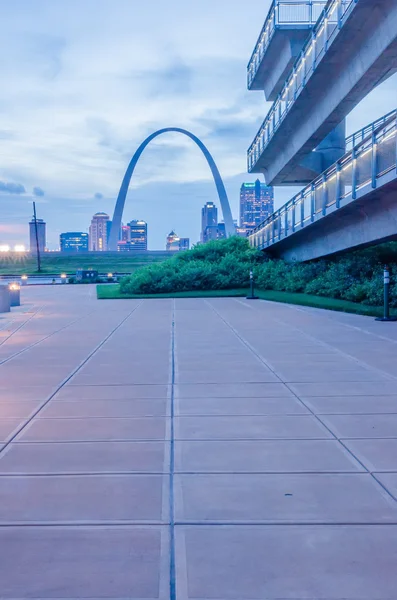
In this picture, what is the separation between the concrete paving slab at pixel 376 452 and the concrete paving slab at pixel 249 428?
348 millimetres

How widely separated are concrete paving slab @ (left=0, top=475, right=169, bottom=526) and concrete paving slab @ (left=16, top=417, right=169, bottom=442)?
105 cm

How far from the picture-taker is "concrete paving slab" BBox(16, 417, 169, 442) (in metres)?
6.02

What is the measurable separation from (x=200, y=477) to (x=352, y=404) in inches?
113

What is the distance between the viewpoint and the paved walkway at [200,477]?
3443 mm

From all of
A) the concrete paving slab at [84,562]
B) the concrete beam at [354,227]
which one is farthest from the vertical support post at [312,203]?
the concrete paving slab at [84,562]

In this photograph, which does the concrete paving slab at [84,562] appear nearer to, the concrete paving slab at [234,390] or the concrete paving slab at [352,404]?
the concrete paving slab at [352,404]

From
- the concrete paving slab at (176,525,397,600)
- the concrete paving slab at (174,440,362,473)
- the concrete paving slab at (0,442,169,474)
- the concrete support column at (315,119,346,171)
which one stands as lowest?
the concrete paving slab at (176,525,397,600)

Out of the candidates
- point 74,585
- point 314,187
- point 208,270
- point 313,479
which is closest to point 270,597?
point 74,585

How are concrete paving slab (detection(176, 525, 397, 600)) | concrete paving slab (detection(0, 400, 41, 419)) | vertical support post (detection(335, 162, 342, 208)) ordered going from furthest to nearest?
1. vertical support post (detection(335, 162, 342, 208))
2. concrete paving slab (detection(0, 400, 41, 419))
3. concrete paving slab (detection(176, 525, 397, 600))

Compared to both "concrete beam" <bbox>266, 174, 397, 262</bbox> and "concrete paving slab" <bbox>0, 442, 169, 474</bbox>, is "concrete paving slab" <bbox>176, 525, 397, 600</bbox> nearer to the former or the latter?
"concrete paving slab" <bbox>0, 442, 169, 474</bbox>

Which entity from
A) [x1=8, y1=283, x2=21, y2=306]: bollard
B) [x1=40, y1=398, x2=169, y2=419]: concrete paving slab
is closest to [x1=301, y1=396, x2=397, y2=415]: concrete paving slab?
[x1=40, y1=398, x2=169, y2=419]: concrete paving slab

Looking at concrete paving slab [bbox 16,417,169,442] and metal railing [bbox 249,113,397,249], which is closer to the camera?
concrete paving slab [bbox 16,417,169,442]

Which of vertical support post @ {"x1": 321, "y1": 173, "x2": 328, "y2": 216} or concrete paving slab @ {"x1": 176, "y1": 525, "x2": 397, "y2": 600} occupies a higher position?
vertical support post @ {"x1": 321, "y1": 173, "x2": 328, "y2": 216}

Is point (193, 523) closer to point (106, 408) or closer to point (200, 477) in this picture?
point (200, 477)
